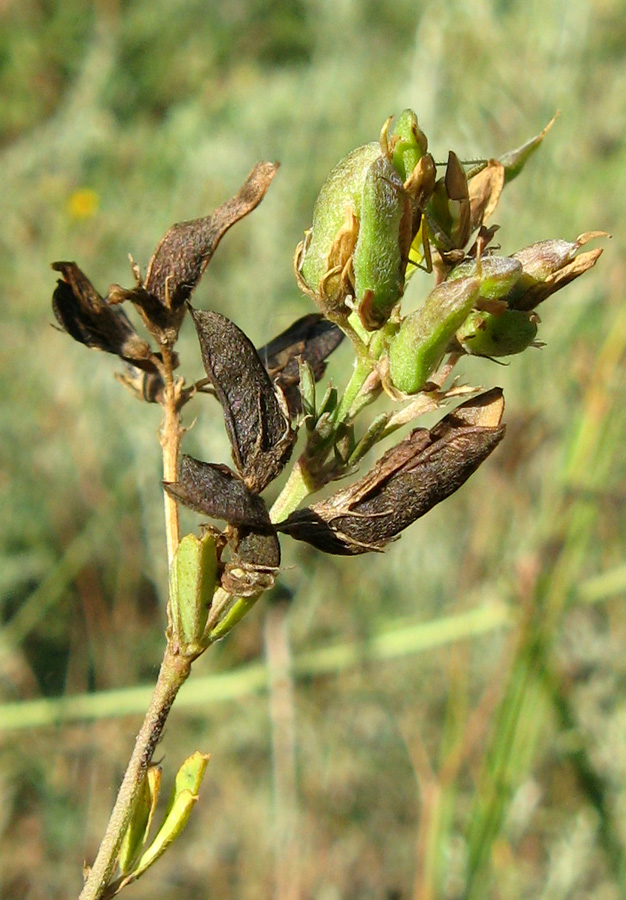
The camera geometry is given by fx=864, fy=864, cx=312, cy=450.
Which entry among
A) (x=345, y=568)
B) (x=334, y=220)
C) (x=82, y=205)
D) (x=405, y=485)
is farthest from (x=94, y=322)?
(x=82, y=205)

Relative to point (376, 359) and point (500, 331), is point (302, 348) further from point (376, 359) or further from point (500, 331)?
point (500, 331)

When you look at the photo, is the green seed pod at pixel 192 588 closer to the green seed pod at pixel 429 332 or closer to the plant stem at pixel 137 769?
the plant stem at pixel 137 769

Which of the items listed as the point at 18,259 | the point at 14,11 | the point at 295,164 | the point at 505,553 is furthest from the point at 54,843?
the point at 14,11

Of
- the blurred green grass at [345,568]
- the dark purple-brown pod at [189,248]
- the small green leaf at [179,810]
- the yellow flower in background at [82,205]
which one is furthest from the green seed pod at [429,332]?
the yellow flower in background at [82,205]

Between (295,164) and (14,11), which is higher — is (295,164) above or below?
below

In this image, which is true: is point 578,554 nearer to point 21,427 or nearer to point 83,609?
point 83,609

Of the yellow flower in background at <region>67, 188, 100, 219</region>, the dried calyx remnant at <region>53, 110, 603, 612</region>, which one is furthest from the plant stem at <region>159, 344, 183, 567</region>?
the yellow flower in background at <region>67, 188, 100, 219</region>

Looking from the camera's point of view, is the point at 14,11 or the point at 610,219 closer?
the point at 610,219
